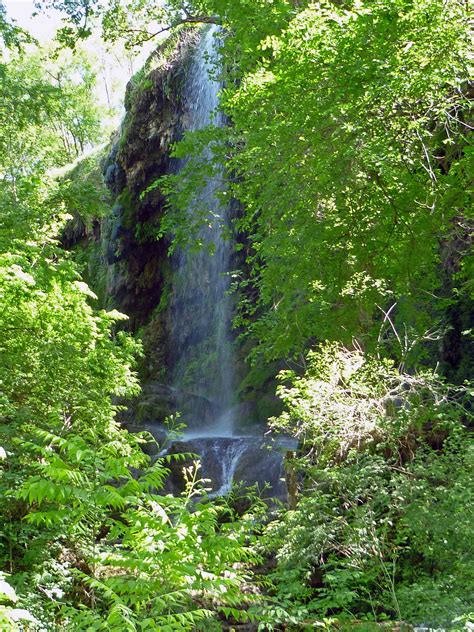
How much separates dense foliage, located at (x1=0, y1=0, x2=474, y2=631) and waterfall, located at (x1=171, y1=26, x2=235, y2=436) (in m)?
8.86

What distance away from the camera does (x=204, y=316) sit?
66.0 ft

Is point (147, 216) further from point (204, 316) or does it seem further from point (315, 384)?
point (315, 384)

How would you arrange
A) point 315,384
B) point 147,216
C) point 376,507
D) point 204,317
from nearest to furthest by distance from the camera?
point 376,507 < point 315,384 < point 204,317 < point 147,216

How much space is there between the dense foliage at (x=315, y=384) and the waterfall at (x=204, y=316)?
8861mm

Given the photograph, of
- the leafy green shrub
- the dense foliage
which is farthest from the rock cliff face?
the leafy green shrub

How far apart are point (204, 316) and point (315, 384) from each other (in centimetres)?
1261

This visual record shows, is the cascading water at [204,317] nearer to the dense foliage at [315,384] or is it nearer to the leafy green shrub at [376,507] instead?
the dense foliage at [315,384]

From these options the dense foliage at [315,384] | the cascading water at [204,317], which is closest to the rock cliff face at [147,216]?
the cascading water at [204,317]

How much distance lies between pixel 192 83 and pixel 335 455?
50.3 feet

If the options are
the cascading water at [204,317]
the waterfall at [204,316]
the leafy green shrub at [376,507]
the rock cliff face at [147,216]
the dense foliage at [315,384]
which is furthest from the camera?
the rock cliff face at [147,216]

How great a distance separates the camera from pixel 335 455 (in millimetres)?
7844

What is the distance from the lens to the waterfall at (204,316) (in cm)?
1877

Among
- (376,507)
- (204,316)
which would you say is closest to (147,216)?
(204,316)

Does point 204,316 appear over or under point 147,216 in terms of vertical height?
under
